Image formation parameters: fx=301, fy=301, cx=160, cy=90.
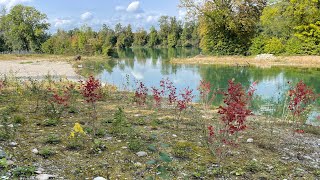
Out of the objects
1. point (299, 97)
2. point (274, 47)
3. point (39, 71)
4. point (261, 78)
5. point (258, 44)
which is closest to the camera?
point (299, 97)

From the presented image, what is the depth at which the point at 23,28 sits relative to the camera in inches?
2879

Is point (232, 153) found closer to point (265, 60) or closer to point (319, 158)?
point (319, 158)

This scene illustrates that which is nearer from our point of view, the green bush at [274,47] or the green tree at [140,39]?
the green bush at [274,47]

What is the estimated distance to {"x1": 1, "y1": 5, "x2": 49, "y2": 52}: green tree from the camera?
241ft

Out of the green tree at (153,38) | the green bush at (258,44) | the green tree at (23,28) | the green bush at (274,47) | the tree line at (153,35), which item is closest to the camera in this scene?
the green bush at (274,47)

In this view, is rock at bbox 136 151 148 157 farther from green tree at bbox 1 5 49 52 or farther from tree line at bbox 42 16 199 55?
tree line at bbox 42 16 199 55

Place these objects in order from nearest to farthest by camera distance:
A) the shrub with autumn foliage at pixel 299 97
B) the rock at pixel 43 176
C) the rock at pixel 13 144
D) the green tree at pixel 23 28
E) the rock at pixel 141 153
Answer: the rock at pixel 43 176
the rock at pixel 13 144
the rock at pixel 141 153
the shrub with autumn foliage at pixel 299 97
the green tree at pixel 23 28

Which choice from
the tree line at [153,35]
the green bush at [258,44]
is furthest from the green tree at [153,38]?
the green bush at [258,44]

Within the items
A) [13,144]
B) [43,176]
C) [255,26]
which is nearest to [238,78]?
[13,144]

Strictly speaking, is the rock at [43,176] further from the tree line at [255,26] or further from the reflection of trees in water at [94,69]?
the tree line at [255,26]

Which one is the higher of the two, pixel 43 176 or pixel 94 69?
pixel 43 176

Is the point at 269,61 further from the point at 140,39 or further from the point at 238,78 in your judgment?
the point at 140,39

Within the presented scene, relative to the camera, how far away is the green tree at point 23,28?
73.4 meters

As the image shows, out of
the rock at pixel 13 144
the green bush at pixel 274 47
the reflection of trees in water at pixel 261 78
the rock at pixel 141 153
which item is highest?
the green bush at pixel 274 47
